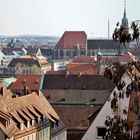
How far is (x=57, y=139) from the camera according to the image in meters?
39.3

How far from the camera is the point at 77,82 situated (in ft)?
211

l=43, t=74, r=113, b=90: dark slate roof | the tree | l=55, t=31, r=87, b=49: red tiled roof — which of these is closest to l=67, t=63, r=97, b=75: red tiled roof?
l=43, t=74, r=113, b=90: dark slate roof

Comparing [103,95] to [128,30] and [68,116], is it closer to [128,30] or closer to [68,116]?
[68,116]

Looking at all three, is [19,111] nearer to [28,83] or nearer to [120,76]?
[120,76]

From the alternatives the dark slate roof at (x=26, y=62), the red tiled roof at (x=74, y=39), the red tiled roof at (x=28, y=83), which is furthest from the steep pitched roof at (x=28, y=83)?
the red tiled roof at (x=74, y=39)

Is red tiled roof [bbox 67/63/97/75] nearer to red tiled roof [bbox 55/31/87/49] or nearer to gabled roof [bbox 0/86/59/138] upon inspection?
gabled roof [bbox 0/86/59/138]

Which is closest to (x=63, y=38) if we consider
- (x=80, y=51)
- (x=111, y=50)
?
(x=80, y=51)

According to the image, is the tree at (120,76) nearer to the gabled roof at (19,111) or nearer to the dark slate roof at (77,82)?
the gabled roof at (19,111)

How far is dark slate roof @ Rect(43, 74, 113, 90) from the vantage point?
63219 mm

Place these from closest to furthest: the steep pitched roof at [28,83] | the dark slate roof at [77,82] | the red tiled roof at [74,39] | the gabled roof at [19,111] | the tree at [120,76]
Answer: the tree at [120,76] < the gabled roof at [19,111] < the dark slate roof at [77,82] < the steep pitched roof at [28,83] < the red tiled roof at [74,39]

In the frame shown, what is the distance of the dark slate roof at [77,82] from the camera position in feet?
207

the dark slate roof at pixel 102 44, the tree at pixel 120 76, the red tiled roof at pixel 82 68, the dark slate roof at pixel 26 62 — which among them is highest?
the tree at pixel 120 76

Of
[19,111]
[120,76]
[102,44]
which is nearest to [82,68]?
[19,111]

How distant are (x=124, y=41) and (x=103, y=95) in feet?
162
